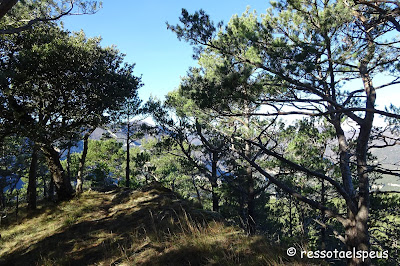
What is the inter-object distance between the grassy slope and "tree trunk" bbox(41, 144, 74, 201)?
72 centimetres

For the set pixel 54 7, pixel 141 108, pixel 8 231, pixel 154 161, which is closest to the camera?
pixel 54 7

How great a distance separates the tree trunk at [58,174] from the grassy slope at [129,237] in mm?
720

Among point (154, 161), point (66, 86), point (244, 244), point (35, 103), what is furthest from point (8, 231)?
point (154, 161)

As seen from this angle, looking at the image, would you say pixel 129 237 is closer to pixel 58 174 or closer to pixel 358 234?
pixel 358 234

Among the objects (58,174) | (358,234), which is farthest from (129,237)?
(58,174)

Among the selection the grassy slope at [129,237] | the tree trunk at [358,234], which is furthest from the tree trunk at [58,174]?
the tree trunk at [358,234]

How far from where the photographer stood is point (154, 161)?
29719 mm

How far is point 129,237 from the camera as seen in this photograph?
4.88 m

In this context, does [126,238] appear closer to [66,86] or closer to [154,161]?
[66,86]

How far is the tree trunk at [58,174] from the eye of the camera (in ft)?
33.0

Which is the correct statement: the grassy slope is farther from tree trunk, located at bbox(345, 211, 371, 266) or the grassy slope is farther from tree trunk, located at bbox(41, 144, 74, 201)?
tree trunk, located at bbox(345, 211, 371, 266)

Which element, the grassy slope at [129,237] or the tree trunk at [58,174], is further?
the tree trunk at [58,174]

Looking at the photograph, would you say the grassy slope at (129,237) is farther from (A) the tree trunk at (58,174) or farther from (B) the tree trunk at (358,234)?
(B) the tree trunk at (358,234)

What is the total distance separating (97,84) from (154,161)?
21.4 m
